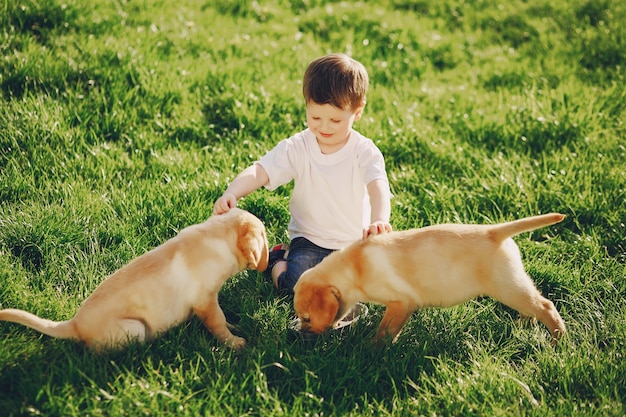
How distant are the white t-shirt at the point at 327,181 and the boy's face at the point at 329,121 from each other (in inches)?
5.3

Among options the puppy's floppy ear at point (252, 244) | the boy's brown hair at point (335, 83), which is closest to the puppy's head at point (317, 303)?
the puppy's floppy ear at point (252, 244)

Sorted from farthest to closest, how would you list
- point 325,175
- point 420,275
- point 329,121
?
point 325,175
point 329,121
point 420,275

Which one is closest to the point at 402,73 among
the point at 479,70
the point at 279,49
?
the point at 479,70

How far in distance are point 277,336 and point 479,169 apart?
8.51ft

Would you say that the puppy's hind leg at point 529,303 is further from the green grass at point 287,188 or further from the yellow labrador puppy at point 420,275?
the green grass at point 287,188

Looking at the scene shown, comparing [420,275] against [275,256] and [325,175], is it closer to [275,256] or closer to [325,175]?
[325,175]

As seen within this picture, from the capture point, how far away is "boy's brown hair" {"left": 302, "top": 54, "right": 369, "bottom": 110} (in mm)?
3893

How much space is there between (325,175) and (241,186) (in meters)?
0.57

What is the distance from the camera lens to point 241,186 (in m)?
4.10

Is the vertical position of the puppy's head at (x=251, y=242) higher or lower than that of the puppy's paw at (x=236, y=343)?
higher

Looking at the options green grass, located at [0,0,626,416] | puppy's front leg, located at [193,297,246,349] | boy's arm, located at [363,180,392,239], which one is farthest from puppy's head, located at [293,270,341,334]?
boy's arm, located at [363,180,392,239]

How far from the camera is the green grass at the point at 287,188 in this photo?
3250mm

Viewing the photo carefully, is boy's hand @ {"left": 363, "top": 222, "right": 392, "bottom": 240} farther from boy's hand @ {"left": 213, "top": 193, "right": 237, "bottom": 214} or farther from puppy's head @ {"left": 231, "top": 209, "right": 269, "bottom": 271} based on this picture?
boy's hand @ {"left": 213, "top": 193, "right": 237, "bottom": 214}

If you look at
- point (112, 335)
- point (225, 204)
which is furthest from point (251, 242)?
point (112, 335)
